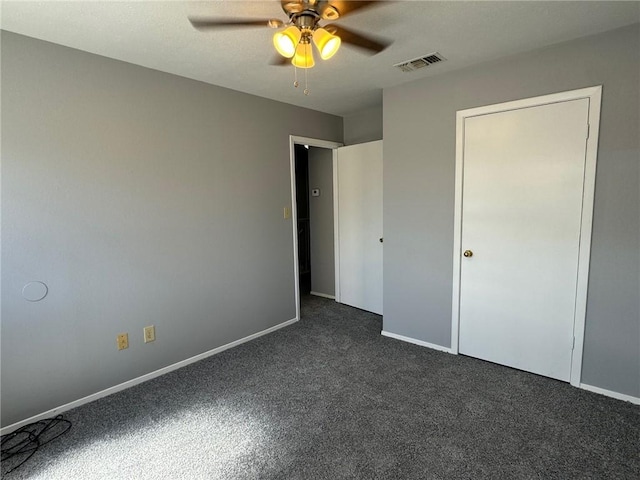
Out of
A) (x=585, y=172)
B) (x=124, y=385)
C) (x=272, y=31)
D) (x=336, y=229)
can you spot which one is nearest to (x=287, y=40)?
(x=272, y=31)

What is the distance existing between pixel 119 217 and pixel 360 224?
8.40 ft

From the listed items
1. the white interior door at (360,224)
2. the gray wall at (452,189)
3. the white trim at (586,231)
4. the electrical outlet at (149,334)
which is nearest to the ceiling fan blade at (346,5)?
the gray wall at (452,189)

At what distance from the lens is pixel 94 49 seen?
2238 millimetres

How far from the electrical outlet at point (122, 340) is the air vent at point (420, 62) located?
9.71ft

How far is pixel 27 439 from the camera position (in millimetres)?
2016

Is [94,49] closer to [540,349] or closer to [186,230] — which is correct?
[186,230]

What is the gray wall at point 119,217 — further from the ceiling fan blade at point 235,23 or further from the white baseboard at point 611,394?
the white baseboard at point 611,394

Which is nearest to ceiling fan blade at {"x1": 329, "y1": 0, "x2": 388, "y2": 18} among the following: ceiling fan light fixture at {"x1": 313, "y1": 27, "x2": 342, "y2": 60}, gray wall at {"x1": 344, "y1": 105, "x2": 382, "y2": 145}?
ceiling fan light fixture at {"x1": 313, "y1": 27, "x2": 342, "y2": 60}

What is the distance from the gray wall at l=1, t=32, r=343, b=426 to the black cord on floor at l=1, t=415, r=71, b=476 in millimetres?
92

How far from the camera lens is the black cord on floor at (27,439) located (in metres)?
1.86

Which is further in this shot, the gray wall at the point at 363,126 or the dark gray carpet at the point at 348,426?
the gray wall at the point at 363,126

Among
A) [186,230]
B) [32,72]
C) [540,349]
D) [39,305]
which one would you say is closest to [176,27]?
[32,72]

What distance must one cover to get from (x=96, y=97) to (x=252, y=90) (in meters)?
1.30

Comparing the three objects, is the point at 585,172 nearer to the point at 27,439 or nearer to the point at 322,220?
the point at 322,220
